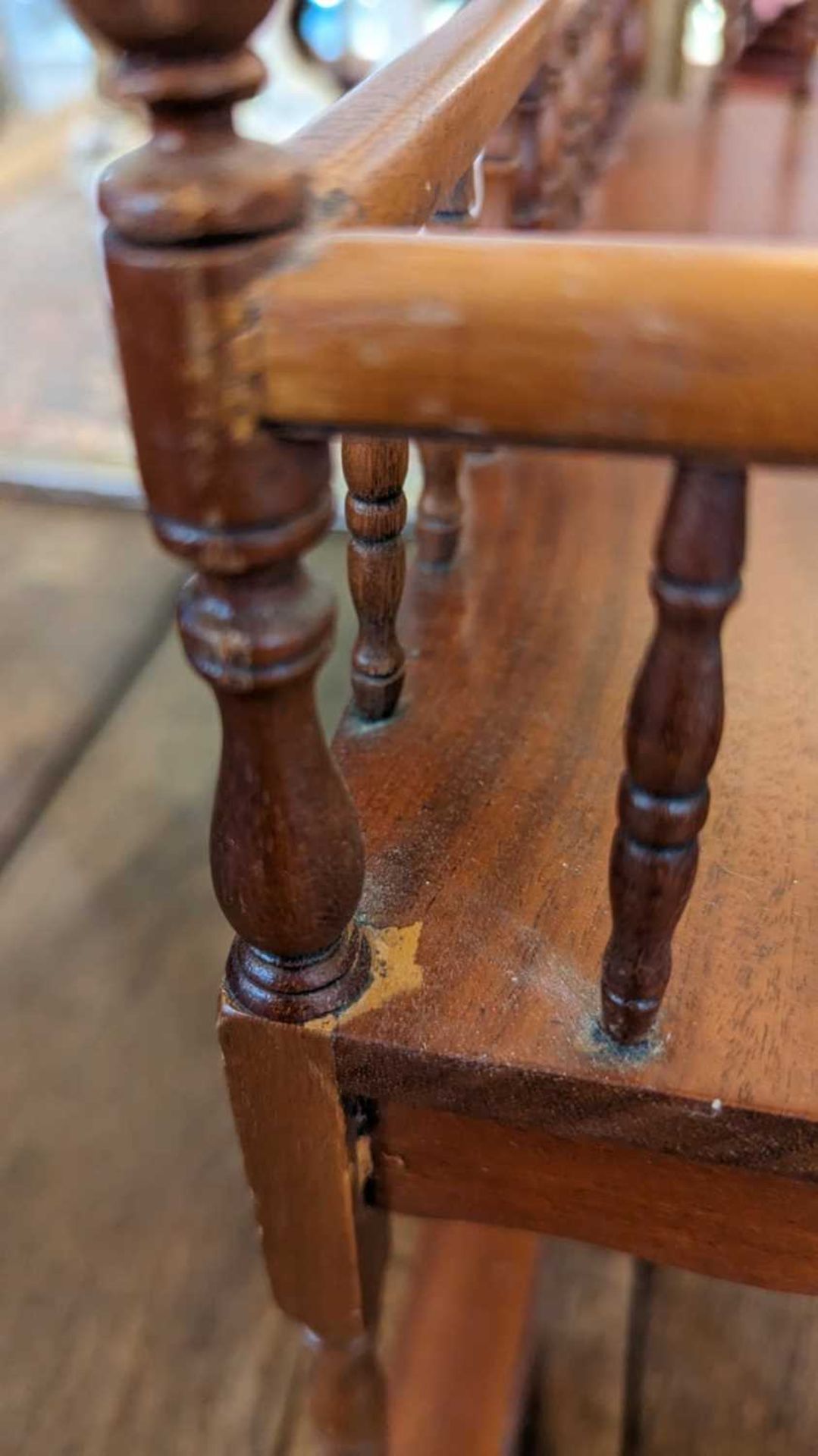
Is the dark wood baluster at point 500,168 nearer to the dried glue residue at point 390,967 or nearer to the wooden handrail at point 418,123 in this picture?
the wooden handrail at point 418,123

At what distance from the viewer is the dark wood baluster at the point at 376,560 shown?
52 cm

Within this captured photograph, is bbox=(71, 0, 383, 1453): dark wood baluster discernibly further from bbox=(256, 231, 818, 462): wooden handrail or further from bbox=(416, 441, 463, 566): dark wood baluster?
bbox=(416, 441, 463, 566): dark wood baluster

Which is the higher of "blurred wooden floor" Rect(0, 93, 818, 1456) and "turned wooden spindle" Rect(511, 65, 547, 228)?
"turned wooden spindle" Rect(511, 65, 547, 228)

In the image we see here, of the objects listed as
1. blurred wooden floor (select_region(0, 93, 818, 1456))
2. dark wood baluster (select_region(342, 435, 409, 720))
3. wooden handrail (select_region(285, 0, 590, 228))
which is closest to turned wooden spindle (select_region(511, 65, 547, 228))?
wooden handrail (select_region(285, 0, 590, 228))

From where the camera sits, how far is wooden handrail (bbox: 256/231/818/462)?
0.84 feet

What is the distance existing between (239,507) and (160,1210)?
754 millimetres

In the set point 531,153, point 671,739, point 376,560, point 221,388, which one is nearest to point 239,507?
point 221,388

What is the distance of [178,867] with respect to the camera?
114cm

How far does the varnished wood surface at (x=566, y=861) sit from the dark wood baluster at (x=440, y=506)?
1cm

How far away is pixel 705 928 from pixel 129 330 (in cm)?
32

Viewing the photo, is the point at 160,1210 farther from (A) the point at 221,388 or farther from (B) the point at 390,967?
(A) the point at 221,388

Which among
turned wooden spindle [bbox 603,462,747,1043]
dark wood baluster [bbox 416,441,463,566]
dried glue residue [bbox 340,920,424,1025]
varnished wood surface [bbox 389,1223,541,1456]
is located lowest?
varnished wood surface [bbox 389,1223,541,1456]

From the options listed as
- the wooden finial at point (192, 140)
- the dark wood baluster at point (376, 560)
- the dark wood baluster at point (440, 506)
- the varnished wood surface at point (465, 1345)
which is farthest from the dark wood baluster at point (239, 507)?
the varnished wood surface at point (465, 1345)

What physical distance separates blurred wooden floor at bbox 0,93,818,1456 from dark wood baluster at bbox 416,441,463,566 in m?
0.52
